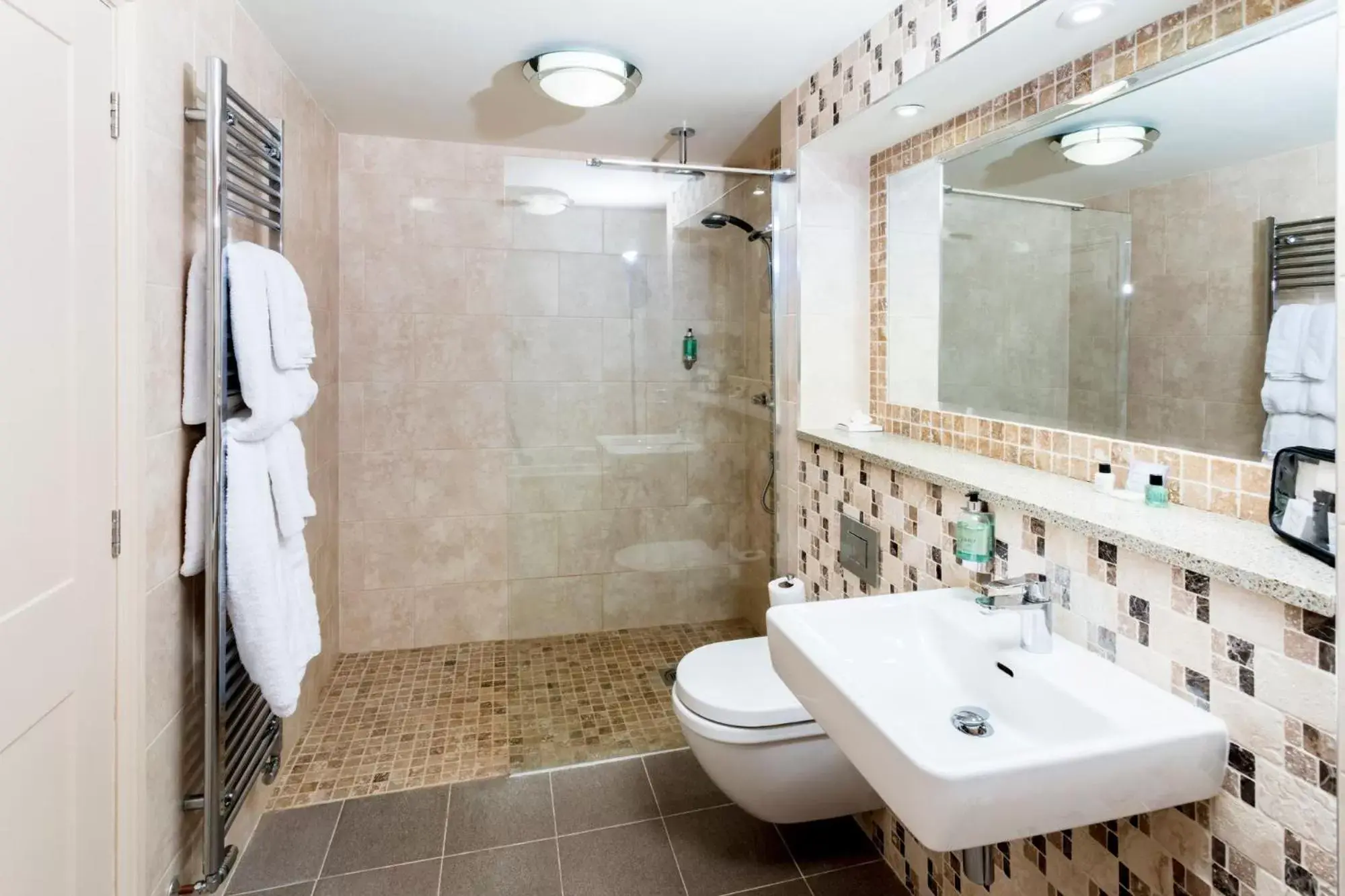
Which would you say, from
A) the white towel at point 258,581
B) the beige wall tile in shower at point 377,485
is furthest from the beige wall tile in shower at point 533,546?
the white towel at point 258,581

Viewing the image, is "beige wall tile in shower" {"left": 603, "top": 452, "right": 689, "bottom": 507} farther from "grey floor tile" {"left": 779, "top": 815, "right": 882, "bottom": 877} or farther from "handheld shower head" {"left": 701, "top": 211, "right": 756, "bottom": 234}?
"grey floor tile" {"left": 779, "top": 815, "right": 882, "bottom": 877}

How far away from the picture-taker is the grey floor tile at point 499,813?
196 centimetres

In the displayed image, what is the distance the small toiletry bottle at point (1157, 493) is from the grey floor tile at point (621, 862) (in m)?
1.44

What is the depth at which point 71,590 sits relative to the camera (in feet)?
3.91

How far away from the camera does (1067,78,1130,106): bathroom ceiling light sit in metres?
1.51

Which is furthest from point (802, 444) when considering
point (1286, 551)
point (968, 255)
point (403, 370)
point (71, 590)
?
point (71, 590)

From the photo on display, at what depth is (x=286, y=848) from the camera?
1914 mm

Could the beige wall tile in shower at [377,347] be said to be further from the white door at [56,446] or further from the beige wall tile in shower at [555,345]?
the white door at [56,446]

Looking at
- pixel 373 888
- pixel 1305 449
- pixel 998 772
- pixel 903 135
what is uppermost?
pixel 903 135

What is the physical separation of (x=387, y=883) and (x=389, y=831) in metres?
0.21

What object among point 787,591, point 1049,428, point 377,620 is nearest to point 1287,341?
point 1049,428

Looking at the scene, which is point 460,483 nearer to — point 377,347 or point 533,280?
point 377,347

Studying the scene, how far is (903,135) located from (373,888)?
265cm

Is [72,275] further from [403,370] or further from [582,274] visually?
[403,370]
